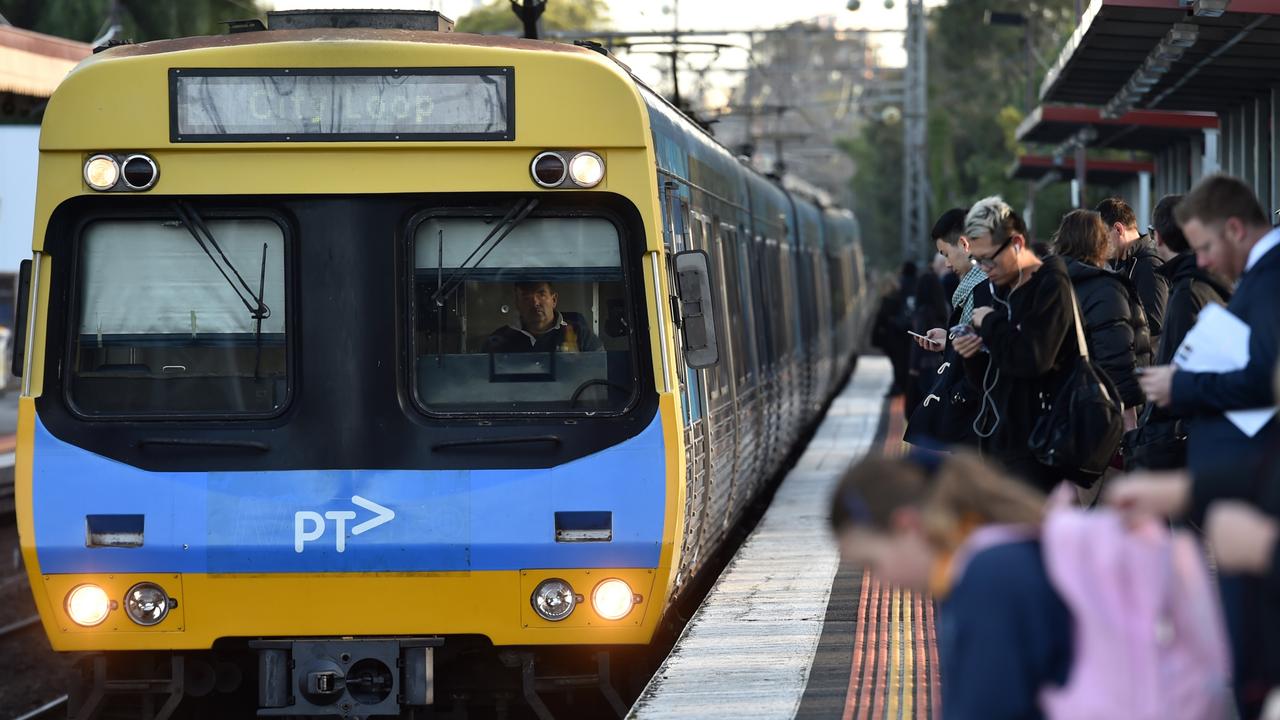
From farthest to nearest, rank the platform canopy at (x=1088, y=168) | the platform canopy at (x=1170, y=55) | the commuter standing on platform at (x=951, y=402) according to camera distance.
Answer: the platform canopy at (x=1088, y=168), the platform canopy at (x=1170, y=55), the commuter standing on platform at (x=951, y=402)

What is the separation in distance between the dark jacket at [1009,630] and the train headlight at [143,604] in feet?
14.5

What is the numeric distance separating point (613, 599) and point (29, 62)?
11372mm

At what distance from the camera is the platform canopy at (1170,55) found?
10859 millimetres

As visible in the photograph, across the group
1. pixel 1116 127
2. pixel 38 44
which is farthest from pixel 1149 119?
pixel 38 44

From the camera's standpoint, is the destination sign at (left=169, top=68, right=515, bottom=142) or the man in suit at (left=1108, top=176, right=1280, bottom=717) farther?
the destination sign at (left=169, top=68, right=515, bottom=142)

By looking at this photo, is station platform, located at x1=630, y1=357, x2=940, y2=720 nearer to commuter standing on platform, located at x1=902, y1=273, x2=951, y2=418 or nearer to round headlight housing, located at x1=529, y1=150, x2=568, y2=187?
round headlight housing, located at x1=529, y1=150, x2=568, y2=187

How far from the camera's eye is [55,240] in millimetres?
7156

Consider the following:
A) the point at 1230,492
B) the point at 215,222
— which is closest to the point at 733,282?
the point at 215,222

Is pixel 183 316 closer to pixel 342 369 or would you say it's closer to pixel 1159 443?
pixel 342 369

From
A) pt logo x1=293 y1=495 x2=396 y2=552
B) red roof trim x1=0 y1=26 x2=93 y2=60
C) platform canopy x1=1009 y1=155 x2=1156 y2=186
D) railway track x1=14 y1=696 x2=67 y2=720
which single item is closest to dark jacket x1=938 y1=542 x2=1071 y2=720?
pt logo x1=293 y1=495 x2=396 y2=552

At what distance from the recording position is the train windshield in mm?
7215

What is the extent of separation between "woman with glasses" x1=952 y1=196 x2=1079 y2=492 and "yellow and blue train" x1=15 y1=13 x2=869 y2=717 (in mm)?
1166

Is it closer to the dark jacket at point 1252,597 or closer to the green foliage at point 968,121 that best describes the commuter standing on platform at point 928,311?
the dark jacket at point 1252,597

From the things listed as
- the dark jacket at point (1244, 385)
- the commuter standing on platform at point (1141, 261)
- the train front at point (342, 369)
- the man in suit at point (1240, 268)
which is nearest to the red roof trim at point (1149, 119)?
the commuter standing on platform at point (1141, 261)
